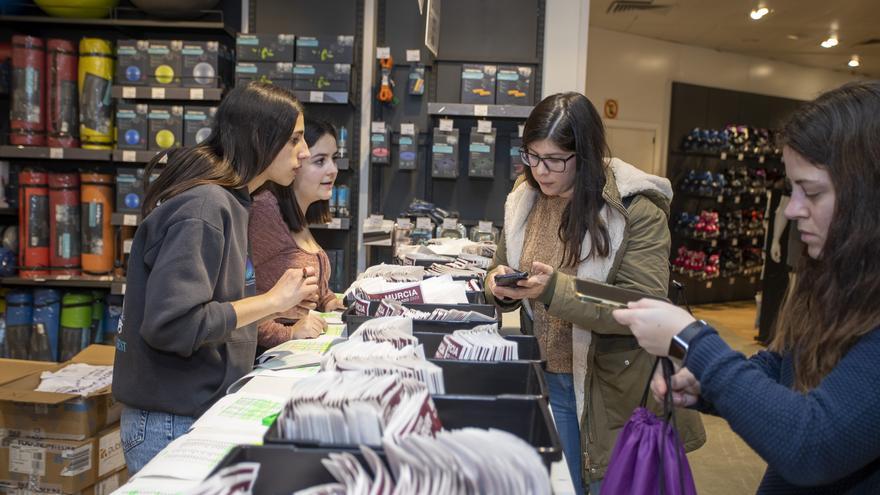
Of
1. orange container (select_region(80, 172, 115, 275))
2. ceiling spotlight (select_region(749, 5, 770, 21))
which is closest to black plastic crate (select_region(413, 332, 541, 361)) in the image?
orange container (select_region(80, 172, 115, 275))

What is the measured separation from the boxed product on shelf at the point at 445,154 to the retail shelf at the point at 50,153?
226 cm

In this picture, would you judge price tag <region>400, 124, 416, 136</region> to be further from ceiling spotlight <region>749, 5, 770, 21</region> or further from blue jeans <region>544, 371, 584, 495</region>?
ceiling spotlight <region>749, 5, 770, 21</region>

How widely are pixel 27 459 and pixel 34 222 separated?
7.38 feet

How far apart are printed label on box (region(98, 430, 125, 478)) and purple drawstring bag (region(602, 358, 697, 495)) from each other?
2545 millimetres

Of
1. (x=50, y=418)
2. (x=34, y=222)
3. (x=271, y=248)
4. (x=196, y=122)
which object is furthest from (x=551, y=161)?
(x=34, y=222)

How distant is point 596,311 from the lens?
2.11 m

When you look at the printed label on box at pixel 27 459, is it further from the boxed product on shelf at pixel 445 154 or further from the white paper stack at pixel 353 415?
the boxed product on shelf at pixel 445 154

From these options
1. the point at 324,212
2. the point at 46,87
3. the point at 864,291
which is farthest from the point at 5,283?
the point at 864,291

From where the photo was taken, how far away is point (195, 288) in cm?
167

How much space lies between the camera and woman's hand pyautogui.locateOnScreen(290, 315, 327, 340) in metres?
2.33

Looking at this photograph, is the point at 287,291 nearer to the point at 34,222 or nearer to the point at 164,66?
the point at 164,66

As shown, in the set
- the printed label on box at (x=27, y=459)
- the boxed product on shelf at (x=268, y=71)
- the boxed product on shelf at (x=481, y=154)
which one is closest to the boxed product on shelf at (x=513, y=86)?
the boxed product on shelf at (x=481, y=154)

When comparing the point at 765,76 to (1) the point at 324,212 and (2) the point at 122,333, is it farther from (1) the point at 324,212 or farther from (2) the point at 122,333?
(2) the point at 122,333

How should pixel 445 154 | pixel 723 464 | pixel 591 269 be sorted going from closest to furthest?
pixel 591 269
pixel 723 464
pixel 445 154
